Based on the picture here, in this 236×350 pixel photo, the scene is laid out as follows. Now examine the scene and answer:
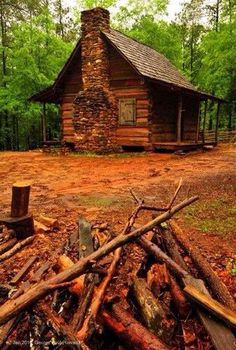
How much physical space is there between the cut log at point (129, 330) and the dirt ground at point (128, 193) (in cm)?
139

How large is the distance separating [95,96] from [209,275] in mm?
15558

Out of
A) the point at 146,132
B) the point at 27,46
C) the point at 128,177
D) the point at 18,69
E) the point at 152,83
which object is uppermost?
the point at 27,46

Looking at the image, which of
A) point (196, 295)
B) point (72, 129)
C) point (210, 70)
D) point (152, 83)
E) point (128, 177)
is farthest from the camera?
point (210, 70)

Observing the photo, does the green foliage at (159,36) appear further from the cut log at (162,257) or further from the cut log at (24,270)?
the cut log at (162,257)

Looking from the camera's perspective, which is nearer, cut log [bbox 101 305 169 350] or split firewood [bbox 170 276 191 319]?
cut log [bbox 101 305 169 350]

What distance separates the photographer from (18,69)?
24.5m

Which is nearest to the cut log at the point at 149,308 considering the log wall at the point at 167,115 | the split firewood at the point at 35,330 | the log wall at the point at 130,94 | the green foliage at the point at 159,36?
the split firewood at the point at 35,330

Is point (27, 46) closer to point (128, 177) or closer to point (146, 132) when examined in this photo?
point (146, 132)

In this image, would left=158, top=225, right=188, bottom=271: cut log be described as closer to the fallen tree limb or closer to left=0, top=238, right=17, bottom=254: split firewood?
the fallen tree limb

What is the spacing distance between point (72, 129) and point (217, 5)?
74.8 feet

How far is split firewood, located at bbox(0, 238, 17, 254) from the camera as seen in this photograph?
14.6ft

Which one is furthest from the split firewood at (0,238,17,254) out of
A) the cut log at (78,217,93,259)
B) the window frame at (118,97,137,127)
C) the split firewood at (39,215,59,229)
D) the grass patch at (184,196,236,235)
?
the window frame at (118,97,137,127)

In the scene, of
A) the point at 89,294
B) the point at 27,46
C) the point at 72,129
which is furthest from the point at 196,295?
the point at 27,46

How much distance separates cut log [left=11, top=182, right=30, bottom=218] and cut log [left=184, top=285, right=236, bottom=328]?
9.93ft
